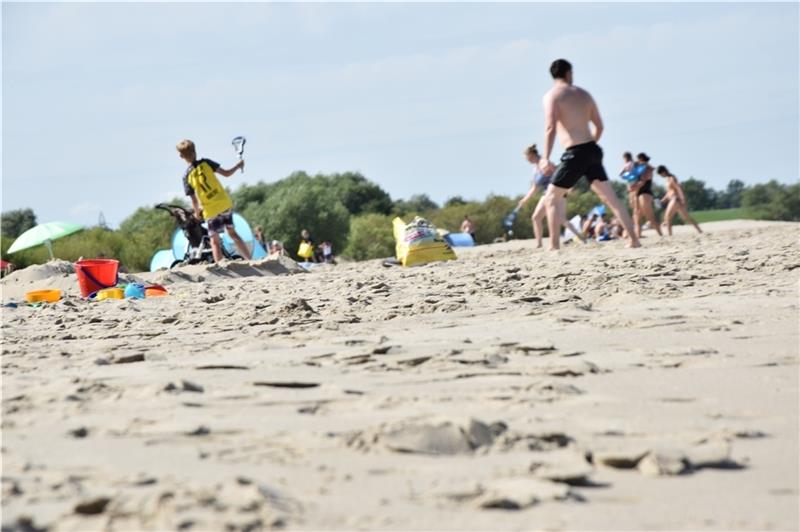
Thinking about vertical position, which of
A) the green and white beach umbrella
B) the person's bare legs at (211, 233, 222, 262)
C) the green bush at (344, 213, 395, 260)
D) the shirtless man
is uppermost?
the shirtless man

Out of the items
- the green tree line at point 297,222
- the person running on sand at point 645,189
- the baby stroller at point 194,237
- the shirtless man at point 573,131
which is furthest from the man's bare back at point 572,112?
the green tree line at point 297,222

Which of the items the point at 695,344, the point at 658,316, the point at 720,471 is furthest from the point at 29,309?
the point at 720,471

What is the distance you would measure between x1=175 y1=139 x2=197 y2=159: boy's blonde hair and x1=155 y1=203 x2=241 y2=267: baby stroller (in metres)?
1.55

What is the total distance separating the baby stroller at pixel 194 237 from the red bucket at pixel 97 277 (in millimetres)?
3490

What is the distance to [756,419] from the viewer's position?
3730 mm

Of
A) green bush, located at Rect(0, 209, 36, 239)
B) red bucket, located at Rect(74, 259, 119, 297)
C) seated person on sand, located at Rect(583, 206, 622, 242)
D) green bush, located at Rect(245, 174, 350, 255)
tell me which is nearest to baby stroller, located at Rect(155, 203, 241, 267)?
red bucket, located at Rect(74, 259, 119, 297)

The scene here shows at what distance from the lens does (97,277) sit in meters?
11.5

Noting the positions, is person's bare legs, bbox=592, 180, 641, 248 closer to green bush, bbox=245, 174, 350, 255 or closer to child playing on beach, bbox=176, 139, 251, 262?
child playing on beach, bbox=176, 139, 251, 262

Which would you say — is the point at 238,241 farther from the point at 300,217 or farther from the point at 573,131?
the point at 300,217

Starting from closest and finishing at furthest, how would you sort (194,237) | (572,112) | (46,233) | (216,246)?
(572,112), (216,246), (194,237), (46,233)

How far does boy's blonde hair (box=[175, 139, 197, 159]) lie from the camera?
13352 mm

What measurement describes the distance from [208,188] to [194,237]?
2078 mm

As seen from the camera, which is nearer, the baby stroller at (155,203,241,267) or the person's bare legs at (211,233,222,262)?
the person's bare legs at (211,233,222,262)

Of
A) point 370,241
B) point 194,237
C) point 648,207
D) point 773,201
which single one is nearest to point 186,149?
point 194,237
